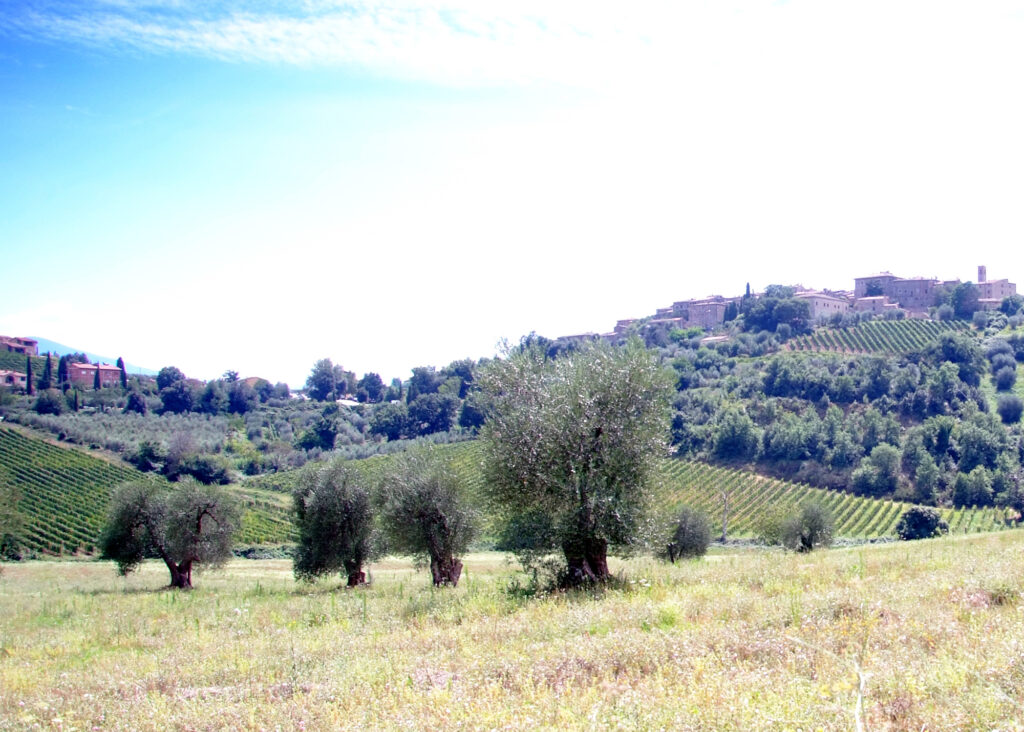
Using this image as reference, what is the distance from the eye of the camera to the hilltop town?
157625 millimetres

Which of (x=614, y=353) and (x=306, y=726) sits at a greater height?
(x=614, y=353)

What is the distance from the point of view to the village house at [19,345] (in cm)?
18016

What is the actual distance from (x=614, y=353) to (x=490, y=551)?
42.0 m

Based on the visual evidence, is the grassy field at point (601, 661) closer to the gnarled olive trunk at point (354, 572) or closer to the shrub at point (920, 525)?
the gnarled olive trunk at point (354, 572)

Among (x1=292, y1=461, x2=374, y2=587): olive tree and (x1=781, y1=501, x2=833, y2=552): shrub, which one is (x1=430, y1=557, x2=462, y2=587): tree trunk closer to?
(x1=292, y1=461, x2=374, y2=587): olive tree

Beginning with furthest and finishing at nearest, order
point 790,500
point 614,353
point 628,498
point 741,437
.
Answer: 1. point 741,437
2. point 790,500
3. point 614,353
4. point 628,498

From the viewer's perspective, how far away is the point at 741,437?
97125 mm

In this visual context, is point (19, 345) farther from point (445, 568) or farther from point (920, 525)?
point (920, 525)

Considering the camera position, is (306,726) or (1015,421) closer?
(306,726)

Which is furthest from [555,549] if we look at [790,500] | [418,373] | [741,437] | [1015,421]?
[418,373]

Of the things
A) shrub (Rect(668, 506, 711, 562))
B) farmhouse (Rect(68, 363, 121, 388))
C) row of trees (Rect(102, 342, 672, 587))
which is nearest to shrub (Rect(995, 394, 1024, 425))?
shrub (Rect(668, 506, 711, 562))

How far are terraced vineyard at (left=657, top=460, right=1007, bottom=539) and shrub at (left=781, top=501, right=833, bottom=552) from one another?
63.5 feet

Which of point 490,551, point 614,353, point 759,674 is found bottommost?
point 490,551

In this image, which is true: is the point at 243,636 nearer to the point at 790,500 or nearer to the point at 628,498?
the point at 628,498
